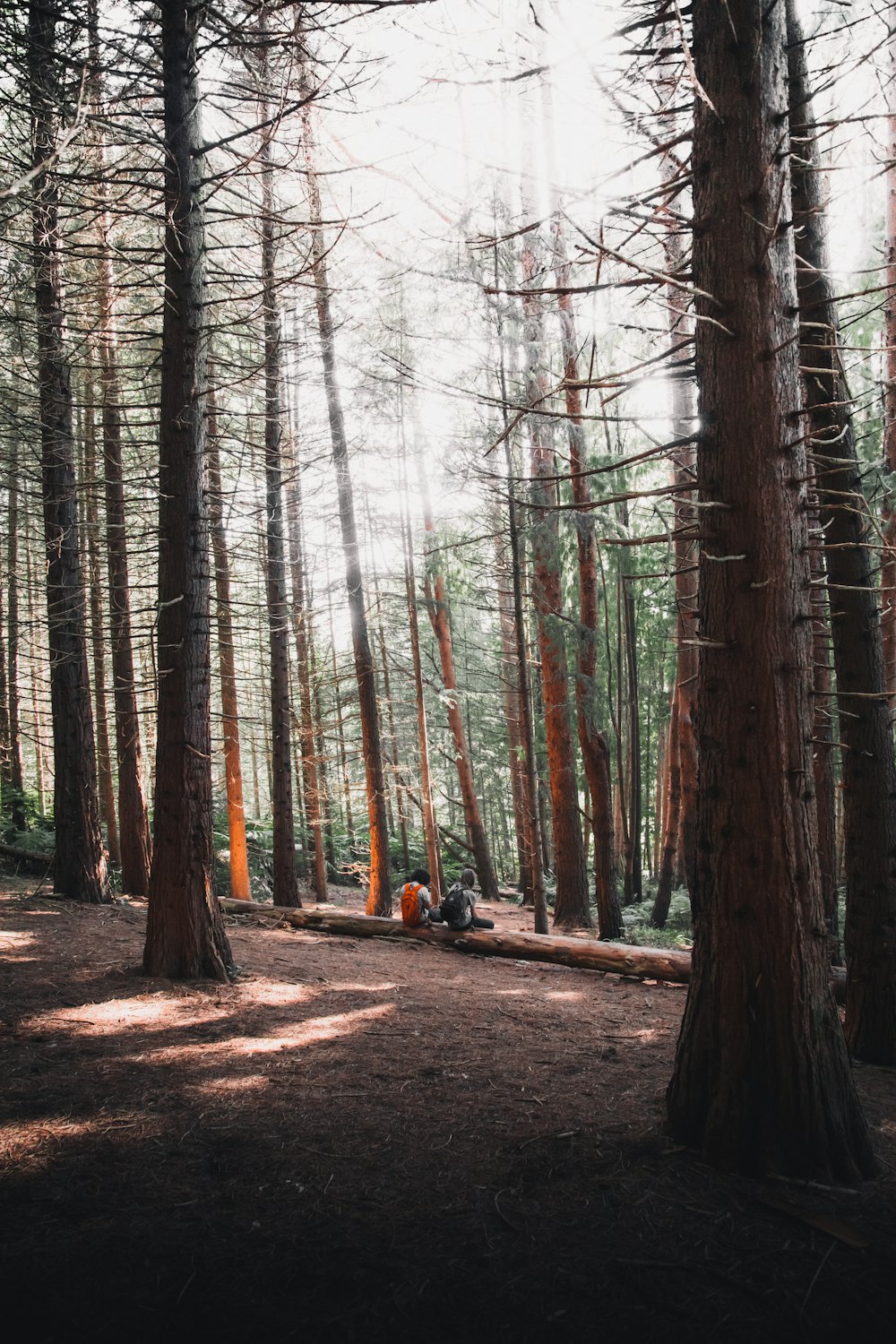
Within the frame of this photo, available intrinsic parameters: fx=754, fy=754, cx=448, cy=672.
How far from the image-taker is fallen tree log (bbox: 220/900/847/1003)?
8594 mm

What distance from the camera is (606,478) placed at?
12023mm

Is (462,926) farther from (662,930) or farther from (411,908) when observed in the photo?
(662,930)

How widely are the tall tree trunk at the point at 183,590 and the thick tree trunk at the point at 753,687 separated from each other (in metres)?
4.28

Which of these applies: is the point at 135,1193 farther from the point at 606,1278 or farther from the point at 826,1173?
the point at 826,1173

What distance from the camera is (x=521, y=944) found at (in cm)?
968

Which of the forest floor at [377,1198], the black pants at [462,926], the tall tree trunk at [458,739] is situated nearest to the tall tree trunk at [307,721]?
the tall tree trunk at [458,739]

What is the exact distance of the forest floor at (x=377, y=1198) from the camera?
2523 mm

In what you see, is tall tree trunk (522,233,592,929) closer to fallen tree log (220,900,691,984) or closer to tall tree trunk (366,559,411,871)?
tall tree trunk (366,559,411,871)

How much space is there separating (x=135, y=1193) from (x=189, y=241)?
22.9 ft

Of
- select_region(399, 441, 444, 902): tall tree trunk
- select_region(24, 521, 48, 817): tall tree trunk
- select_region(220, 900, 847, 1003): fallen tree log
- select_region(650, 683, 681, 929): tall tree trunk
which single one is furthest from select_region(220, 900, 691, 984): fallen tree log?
select_region(650, 683, 681, 929): tall tree trunk

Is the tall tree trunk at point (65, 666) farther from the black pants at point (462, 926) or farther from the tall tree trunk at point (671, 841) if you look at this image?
the tall tree trunk at point (671, 841)

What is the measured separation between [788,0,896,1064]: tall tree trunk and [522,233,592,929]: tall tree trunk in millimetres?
6108

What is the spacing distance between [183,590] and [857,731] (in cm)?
557

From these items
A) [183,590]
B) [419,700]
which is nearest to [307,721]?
[419,700]
